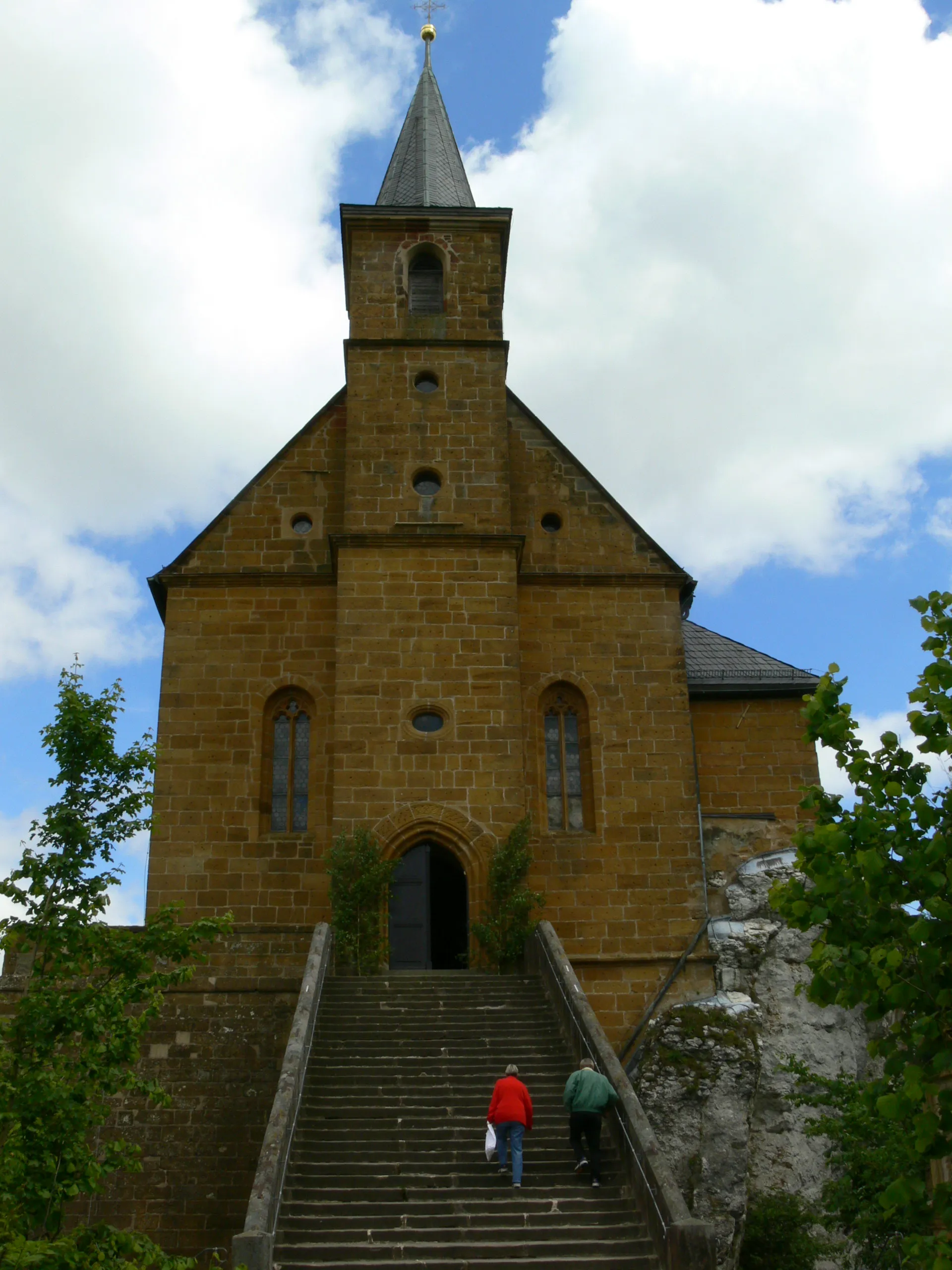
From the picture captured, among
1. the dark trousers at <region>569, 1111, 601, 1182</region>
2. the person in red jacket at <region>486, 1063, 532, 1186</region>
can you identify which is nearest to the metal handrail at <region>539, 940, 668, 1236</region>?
the dark trousers at <region>569, 1111, 601, 1182</region>

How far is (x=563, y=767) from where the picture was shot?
70.4ft

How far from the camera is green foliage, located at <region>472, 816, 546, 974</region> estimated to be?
18.5m

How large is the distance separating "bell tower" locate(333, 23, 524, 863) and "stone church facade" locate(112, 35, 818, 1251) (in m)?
0.04

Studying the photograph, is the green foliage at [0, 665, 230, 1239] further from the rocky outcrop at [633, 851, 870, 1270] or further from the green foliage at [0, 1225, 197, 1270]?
the rocky outcrop at [633, 851, 870, 1270]

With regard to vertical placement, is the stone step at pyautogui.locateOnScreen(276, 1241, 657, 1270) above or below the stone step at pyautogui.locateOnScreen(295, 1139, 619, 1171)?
below

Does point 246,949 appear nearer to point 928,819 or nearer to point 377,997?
point 377,997

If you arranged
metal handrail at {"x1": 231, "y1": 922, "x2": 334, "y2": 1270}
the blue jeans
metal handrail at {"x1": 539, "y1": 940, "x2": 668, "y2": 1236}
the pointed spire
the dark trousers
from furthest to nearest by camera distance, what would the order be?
the pointed spire
the dark trousers
the blue jeans
metal handrail at {"x1": 539, "y1": 940, "x2": 668, "y2": 1236}
metal handrail at {"x1": 231, "y1": 922, "x2": 334, "y2": 1270}

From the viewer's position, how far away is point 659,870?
20.5m

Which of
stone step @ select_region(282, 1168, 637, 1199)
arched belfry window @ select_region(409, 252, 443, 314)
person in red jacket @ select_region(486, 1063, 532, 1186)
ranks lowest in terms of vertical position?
stone step @ select_region(282, 1168, 637, 1199)

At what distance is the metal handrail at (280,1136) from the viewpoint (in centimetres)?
1070

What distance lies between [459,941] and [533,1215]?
10.5 metres

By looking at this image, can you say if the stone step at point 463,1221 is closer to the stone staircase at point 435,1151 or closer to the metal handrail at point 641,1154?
the stone staircase at point 435,1151

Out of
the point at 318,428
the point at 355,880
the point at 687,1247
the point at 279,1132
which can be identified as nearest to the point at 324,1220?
the point at 279,1132

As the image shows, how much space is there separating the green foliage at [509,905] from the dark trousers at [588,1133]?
5592mm
